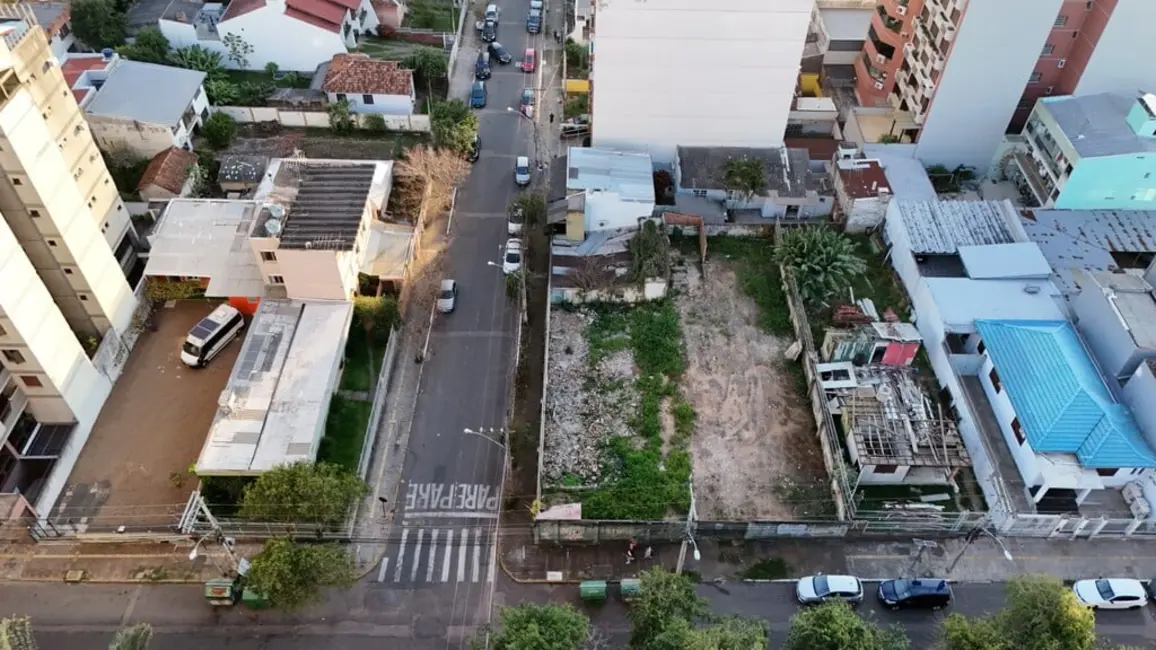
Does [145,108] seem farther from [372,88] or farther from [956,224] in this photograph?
[956,224]

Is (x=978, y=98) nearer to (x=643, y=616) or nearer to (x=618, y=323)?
(x=618, y=323)

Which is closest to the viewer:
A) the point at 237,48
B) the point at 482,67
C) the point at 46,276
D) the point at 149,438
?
the point at 46,276

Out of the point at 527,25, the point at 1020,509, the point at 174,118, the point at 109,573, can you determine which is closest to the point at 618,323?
the point at 1020,509

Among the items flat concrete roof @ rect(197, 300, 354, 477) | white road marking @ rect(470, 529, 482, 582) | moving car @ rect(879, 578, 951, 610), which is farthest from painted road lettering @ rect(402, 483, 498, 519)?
moving car @ rect(879, 578, 951, 610)

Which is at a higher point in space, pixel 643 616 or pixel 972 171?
pixel 972 171

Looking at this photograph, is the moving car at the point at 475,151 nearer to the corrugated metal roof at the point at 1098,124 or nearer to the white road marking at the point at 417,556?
the white road marking at the point at 417,556

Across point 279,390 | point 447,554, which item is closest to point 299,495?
point 447,554

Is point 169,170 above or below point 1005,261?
above
